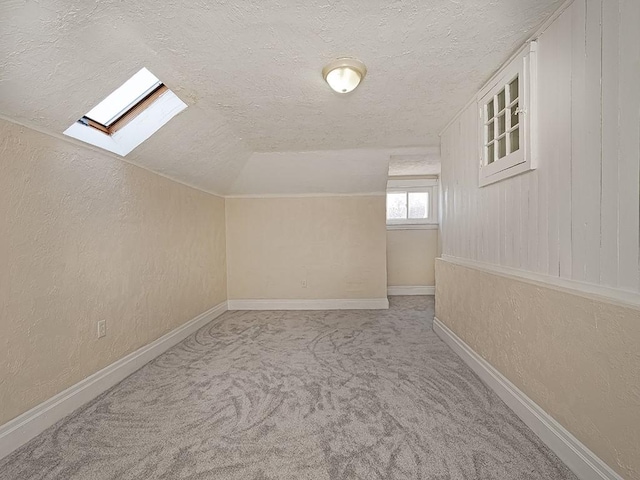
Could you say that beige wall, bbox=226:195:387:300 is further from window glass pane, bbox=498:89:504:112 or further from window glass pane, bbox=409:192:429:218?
window glass pane, bbox=498:89:504:112

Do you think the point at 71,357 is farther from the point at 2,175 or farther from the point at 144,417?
the point at 2,175

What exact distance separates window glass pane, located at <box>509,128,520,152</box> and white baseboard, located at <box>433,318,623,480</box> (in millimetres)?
1473

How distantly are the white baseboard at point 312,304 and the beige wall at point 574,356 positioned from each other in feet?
8.01

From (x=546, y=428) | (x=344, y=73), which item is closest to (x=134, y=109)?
(x=344, y=73)

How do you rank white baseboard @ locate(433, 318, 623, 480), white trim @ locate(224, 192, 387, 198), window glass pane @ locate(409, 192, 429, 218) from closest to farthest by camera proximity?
white baseboard @ locate(433, 318, 623, 480), white trim @ locate(224, 192, 387, 198), window glass pane @ locate(409, 192, 429, 218)

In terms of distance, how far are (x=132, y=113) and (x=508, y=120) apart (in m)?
2.68

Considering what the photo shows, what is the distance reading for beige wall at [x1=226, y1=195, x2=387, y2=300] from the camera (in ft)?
15.6

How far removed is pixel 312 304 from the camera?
479 cm

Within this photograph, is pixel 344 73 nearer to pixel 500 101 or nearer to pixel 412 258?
→ pixel 500 101

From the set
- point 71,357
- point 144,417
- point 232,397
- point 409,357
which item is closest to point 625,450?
point 409,357

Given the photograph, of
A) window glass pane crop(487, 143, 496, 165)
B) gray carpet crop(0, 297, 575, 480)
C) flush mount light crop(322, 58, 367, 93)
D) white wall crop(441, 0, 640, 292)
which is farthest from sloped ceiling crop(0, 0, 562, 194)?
gray carpet crop(0, 297, 575, 480)

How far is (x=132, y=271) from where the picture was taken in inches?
104

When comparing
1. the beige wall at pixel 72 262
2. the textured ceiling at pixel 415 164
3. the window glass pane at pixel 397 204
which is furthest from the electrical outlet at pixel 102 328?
the window glass pane at pixel 397 204

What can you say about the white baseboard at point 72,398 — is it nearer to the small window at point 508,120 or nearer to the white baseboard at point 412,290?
the small window at point 508,120
